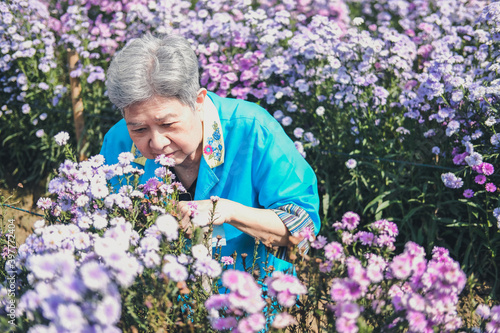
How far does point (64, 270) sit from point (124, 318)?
44 centimetres

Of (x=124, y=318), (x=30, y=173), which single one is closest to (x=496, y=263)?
(x=124, y=318)

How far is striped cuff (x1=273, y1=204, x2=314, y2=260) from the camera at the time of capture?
2068 mm

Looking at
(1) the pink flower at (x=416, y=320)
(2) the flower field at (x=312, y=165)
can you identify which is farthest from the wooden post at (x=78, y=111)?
(1) the pink flower at (x=416, y=320)

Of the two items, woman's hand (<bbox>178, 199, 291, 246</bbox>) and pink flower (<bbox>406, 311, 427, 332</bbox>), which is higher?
pink flower (<bbox>406, 311, 427, 332</bbox>)

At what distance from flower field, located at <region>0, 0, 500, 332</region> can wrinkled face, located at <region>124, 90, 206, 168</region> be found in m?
0.27

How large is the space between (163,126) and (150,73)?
0.72ft

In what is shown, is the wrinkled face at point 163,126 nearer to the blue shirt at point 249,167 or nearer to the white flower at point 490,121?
the blue shirt at point 249,167

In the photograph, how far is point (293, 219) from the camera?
2.09 metres

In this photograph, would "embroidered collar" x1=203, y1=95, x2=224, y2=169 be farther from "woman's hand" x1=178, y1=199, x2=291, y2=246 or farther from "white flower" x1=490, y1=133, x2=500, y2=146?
"white flower" x1=490, y1=133, x2=500, y2=146

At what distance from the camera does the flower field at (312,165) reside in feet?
3.73

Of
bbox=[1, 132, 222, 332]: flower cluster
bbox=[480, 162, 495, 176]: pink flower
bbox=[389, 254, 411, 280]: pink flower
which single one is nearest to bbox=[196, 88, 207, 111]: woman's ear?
bbox=[1, 132, 222, 332]: flower cluster

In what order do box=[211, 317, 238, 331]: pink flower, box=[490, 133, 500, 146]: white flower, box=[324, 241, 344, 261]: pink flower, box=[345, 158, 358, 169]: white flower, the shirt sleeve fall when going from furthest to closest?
box=[345, 158, 358, 169]: white flower < box=[490, 133, 500, 146]: white flower < the shirt sleeve < box=[324, 241, 344, 261]: pink flower < box=[211, 317, 238, 331]: pink flower

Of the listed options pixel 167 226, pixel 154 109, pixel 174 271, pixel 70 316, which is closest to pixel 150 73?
pixel 154 109

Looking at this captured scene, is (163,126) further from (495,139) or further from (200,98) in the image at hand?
(495,139)
